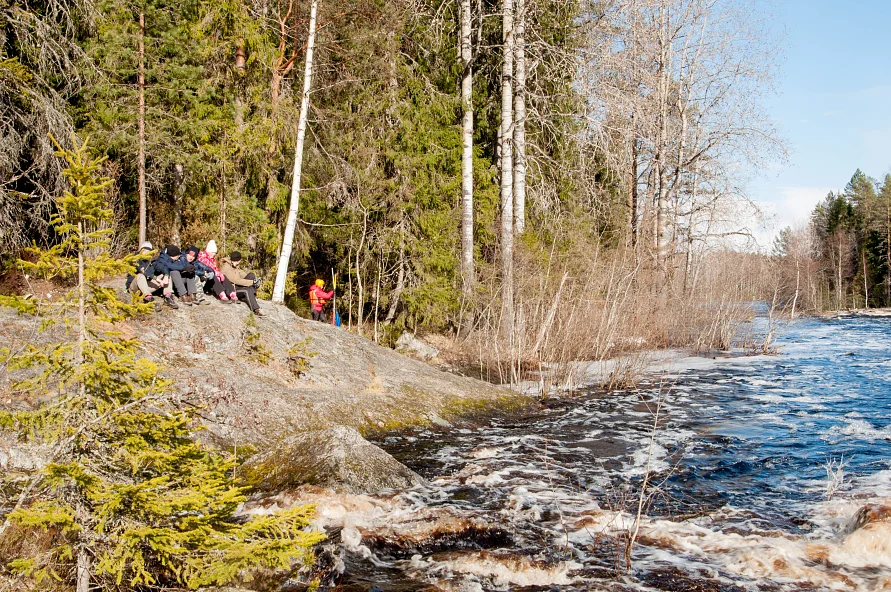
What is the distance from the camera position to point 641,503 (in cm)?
489

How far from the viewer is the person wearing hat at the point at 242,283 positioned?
10.8 metres

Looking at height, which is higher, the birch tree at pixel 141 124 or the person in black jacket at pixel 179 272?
the birch tree at pixel 141 124

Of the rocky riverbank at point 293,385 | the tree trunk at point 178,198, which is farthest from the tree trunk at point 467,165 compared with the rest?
the tree trunk at point 178,198

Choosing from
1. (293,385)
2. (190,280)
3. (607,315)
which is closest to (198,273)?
(190,280)

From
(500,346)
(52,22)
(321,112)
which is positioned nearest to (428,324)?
(500,346)

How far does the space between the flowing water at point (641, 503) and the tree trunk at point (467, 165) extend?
19.1 feet

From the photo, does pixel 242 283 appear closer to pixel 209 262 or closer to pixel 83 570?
pixel 209 262

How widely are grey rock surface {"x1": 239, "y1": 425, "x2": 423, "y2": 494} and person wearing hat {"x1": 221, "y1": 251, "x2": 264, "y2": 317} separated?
449 cm

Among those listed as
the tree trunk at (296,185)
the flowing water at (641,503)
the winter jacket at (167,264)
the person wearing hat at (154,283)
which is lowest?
the flowing water at (641,503)

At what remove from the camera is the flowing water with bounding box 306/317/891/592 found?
15.4 feet

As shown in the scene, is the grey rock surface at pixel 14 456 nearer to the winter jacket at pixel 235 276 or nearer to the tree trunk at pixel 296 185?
the winter jacket at pixel 235 276

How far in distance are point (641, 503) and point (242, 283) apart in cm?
809

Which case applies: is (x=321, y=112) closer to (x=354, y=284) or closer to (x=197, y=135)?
(x=197, y=135)

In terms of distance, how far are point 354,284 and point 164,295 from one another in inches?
295
